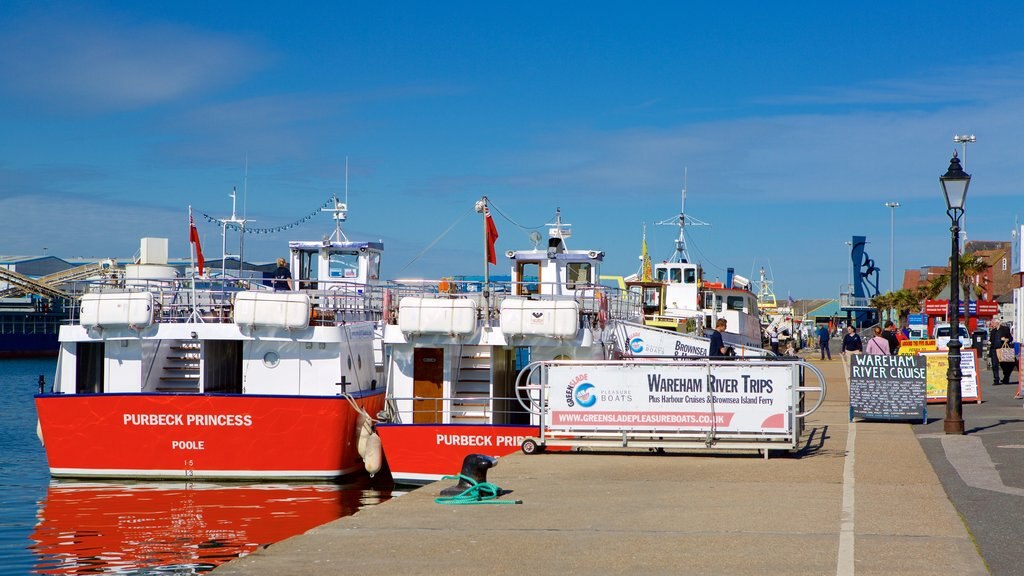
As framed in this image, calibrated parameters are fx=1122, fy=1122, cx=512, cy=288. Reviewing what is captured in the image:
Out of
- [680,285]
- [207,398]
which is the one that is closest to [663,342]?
[207,398]

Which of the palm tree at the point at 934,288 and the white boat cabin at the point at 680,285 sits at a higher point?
the palm tree at the point at 934,288

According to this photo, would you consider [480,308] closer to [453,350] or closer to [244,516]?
[453,350]

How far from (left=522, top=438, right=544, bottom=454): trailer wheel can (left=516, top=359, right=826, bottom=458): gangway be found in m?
0.01

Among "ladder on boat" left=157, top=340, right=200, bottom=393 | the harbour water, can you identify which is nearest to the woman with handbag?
the harbour water

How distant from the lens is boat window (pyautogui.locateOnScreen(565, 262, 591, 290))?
25.4 meters

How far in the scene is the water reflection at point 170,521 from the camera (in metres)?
13.7

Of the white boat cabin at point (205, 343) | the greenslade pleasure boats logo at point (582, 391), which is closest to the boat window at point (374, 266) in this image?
the white boat cabin at point (205, 343)

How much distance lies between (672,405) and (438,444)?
4.34 metres

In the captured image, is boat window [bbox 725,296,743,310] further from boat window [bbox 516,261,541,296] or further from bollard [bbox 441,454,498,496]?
bollard [bbox 441,454,498,496]

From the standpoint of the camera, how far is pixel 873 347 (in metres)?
23.8

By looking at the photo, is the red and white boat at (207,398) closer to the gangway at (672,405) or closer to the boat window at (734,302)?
the gangway at (672,405)

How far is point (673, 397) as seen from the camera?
15227mm

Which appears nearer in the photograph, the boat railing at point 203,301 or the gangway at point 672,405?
the gangway at point 672,405

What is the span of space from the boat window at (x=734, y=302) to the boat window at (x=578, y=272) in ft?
65.7
